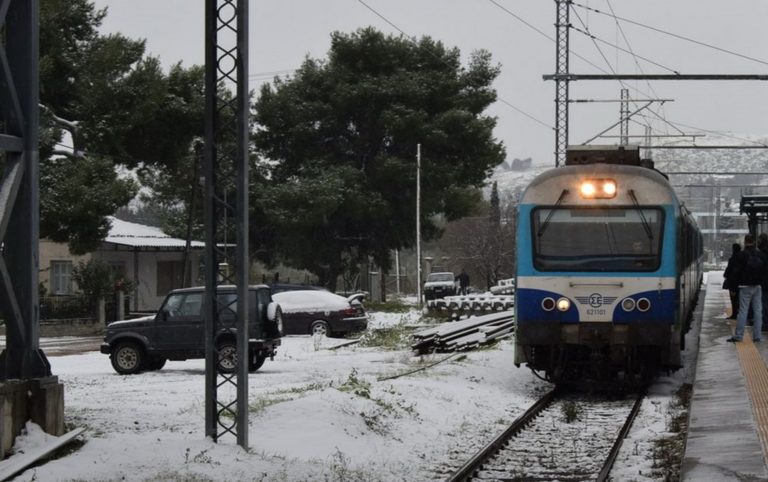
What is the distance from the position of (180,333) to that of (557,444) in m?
11.4

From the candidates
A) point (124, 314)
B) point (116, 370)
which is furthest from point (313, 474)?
point (124, 314)

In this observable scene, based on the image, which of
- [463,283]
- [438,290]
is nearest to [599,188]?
[463,283]

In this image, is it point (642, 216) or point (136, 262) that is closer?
point (642, 216)

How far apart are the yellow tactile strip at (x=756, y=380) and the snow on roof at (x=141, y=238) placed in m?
29.7

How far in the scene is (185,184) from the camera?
50.4 metres

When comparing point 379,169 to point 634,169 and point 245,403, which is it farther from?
point 245,403

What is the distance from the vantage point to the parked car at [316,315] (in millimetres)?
33969

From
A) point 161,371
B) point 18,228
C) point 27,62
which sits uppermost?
point 27,62

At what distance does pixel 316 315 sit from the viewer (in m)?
34.2

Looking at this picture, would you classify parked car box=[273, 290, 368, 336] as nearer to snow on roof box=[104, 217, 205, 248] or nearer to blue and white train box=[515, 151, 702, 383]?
snow on roof box=[104, 217, 205, 248]

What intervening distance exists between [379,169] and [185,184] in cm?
802

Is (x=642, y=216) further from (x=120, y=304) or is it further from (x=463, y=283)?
(x=463, y=283)

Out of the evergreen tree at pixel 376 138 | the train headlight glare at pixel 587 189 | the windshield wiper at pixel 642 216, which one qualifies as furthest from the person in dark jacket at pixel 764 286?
the evergreen tree at pixel 376 138

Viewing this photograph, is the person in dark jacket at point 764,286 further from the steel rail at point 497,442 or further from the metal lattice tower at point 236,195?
the metal lattice tower at point 236,195
